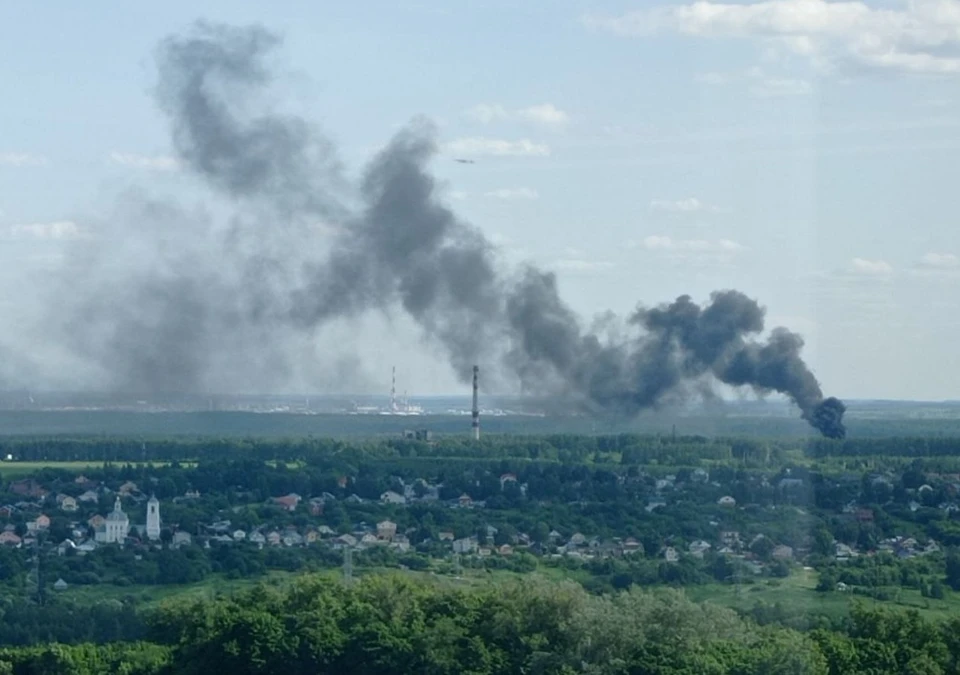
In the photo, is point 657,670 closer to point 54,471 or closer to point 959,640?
point 959,640

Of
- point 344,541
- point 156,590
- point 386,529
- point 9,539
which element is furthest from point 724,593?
point 9,539

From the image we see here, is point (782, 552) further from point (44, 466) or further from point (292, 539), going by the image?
point (44, 466)

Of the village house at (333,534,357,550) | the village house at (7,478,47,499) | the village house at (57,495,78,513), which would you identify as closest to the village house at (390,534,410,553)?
the village house at (333,534,357,550)

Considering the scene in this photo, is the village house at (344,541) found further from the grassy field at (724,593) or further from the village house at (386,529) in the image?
the grassy field at (724,593)

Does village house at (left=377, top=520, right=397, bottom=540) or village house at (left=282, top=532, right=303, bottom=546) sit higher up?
village house at (left=377, top=520, right=397, bottom=540)

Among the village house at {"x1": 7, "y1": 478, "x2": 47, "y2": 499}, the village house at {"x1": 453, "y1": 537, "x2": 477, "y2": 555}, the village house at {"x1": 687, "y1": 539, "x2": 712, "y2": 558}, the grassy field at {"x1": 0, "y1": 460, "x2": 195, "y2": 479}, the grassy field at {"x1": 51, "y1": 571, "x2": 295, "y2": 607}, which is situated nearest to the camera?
the grassy field at {"x1": 51, "y1": 571, "x2": 295, "y2": 607}

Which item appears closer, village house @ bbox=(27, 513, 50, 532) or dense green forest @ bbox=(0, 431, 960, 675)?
dense green forest @ bbox=(0, 431, 960, 675)

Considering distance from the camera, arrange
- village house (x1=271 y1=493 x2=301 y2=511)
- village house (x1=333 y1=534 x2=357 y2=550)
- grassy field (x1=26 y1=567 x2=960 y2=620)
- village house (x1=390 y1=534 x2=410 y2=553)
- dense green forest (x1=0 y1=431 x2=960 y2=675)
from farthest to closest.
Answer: village house (x1=271 y1=493 x2=301 y2=511)
village house (x1=333 y1=534 x2=357 y2=550)
village house (x1=390 y1=534 x2=410 y2=553)
grassy field (x1=26 y1=567 x2=960 y2=620)
dense green forest (x1=0 y1=431 x2=960 y2=675)

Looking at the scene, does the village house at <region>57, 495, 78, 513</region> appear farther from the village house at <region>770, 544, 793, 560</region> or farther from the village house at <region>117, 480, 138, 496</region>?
the village house at <region>770, 544, 793, 560</region>
